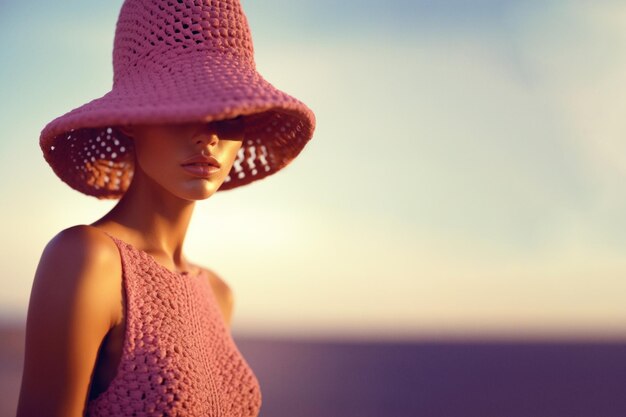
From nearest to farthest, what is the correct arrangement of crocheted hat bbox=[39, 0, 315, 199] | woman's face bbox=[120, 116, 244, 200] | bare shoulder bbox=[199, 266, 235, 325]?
crocheted hat bbox=[39, 0, 315, 199], woman's face bbox=[120, 116, 244, 200], bare shoulder bbox=[199, 266, 235, 325]

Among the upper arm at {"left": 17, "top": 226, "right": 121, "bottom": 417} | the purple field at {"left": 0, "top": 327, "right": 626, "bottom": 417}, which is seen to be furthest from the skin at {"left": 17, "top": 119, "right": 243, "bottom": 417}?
the purple field at {"left": 0, "top": 327, "right": 626, "bottom": 417}

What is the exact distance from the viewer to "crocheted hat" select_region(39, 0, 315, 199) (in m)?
1.86

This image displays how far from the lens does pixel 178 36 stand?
2123 millimetres

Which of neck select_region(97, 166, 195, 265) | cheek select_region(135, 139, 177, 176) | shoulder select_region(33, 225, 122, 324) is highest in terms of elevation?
cheek select_region(135, 139, 177, 176)

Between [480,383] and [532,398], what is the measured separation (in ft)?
5.40

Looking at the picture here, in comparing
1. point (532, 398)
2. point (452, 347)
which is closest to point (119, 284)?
point (532, 398)

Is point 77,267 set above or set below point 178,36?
below

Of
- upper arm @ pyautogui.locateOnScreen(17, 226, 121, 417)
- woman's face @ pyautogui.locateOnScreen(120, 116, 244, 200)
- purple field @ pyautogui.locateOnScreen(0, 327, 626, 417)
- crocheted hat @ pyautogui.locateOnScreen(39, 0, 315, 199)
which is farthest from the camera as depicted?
purple field @ pyautogui.locateOnScreen(0, 327, 626, 417)

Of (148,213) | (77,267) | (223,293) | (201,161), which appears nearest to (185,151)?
(201,161)

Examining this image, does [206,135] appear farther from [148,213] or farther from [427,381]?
[427,381]

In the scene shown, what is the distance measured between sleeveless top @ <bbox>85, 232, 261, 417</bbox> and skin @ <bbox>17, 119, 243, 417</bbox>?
0.15ft

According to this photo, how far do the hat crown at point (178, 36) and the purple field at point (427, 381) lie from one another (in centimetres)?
638

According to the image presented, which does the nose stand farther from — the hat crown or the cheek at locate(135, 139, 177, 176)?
the hat crown

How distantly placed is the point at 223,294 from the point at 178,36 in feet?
3.77
